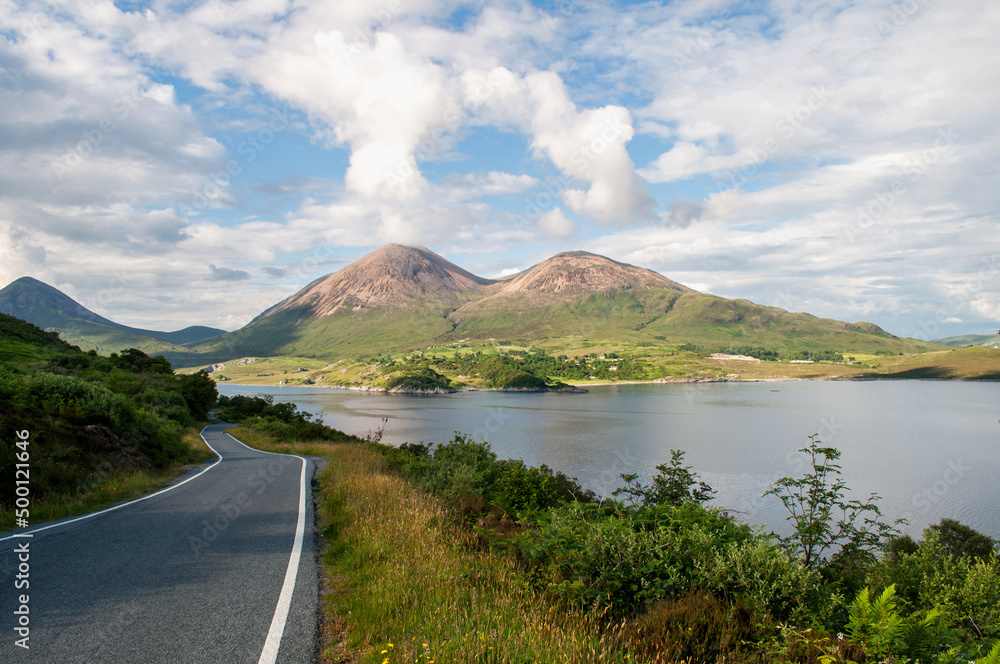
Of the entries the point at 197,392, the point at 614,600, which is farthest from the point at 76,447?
the point at 197,392

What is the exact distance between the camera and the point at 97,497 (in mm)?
13156

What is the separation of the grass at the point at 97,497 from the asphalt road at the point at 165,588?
2.70ft

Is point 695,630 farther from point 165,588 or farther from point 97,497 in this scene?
point 97,497

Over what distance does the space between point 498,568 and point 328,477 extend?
42.0 ft

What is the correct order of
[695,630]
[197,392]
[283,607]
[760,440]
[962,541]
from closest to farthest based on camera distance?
[695,630]
[283,607]
[962,541]
[197,392]
[760,440]

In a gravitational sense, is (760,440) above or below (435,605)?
below

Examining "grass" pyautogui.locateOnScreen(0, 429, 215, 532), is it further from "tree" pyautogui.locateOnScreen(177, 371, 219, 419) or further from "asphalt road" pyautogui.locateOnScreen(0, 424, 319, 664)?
"tree" pyautogui.locateOnScreen(177, 371, 219, 419)

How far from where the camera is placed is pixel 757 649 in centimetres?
525

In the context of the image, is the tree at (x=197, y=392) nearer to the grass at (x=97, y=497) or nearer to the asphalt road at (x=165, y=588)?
the grass at (x=97, y=497)

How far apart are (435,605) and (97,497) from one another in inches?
487

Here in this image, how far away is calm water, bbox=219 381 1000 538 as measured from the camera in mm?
37719

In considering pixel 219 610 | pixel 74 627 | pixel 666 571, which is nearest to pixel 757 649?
pixel 666 571

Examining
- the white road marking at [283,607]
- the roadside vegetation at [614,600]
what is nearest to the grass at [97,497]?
the white road marking at [283,607]

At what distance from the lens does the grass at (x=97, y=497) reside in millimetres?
10875
